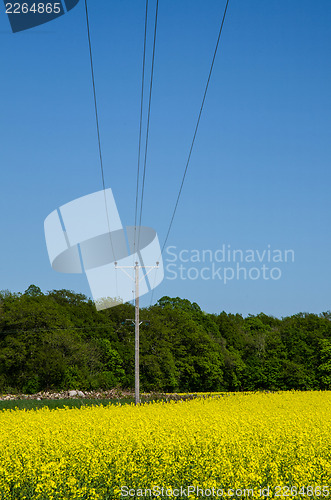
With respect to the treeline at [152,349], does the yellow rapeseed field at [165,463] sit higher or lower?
lower

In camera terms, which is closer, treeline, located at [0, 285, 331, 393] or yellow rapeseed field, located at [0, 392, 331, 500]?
yellow rapeseed field, located at [0, 392, 331, 500]

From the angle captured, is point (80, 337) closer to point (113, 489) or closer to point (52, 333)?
point (52, 333)

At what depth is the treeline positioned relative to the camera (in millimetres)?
60500

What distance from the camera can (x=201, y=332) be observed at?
7831 centimetres

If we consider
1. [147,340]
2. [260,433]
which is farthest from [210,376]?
[260,433]

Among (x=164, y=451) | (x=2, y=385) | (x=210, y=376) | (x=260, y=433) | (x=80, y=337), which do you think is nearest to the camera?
(x=164, y=451)

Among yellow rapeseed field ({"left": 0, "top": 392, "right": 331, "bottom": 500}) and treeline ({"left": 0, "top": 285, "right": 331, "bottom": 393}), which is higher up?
treeline ({"left": 0, "top": 285, "right": 331, "bottom": 393})

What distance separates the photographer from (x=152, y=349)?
7006 centimetres

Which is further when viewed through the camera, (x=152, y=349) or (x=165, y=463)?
(x=152, y=349)

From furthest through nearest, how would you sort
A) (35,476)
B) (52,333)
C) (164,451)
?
1. (52,333)
2. (164,451)
3. (35,476)

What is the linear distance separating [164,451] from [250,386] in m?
72.6

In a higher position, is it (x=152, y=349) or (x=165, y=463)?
(x=152, y=349)

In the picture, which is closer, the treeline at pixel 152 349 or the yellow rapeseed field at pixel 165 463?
the yellow rapeseed field at pixel 165 463

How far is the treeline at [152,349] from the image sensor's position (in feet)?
198
